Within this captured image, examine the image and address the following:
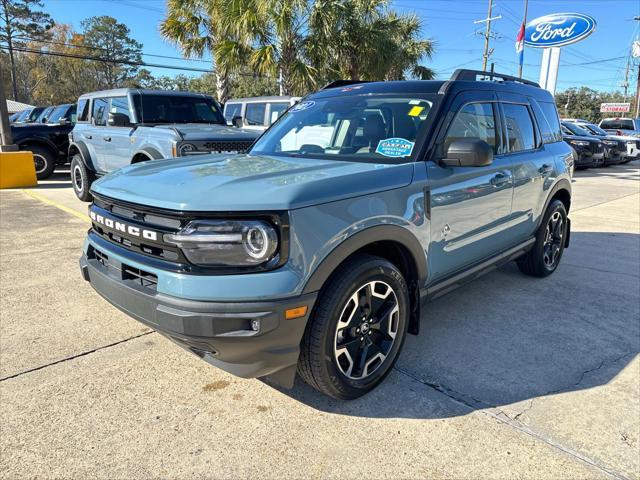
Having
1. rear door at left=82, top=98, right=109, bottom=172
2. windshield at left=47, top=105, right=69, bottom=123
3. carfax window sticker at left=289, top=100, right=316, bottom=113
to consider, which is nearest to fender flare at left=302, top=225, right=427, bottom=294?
carfax window sticker at left=289, top=100, right=316, bottom=113

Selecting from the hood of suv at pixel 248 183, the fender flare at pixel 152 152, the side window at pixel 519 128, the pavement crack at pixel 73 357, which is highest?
the side window at pixel 519 128

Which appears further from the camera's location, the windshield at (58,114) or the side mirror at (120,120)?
the windshield at (58,114)

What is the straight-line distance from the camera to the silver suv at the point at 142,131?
Result: 271 inches

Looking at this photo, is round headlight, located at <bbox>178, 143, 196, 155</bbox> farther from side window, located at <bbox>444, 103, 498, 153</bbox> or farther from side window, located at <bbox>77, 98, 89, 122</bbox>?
side window, located at <bbox>444, 103, 498, 153</bbox>

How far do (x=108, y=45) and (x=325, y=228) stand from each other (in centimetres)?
6864

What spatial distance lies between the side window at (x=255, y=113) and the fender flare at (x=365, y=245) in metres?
9.31

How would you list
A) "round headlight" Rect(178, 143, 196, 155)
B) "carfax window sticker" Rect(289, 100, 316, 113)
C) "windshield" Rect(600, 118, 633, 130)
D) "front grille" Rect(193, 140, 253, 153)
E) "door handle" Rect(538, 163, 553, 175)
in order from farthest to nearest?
"windshield" Rect(600, 118, 633, 130), "front grille" Rect(193, 140, 253, 153), "round headlight" Rect(178, 143, 196, 155), "door handle" Rect(538, 163, 553, 175), "carfax window sticker" Rect(289, 100, 316, 113)

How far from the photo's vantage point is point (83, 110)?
9.19 meters

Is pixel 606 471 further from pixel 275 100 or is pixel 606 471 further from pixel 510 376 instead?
pixel 275 100

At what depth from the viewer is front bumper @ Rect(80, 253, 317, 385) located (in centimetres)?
210

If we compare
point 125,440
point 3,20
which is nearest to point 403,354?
point 125,440

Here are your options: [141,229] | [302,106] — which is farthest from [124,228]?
[302,106]

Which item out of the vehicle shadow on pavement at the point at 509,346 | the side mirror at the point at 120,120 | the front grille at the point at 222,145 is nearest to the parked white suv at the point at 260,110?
the side mirror at the point at 120,120

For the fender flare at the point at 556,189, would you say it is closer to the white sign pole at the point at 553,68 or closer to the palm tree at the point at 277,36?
the palm tree at the point at 277,36
